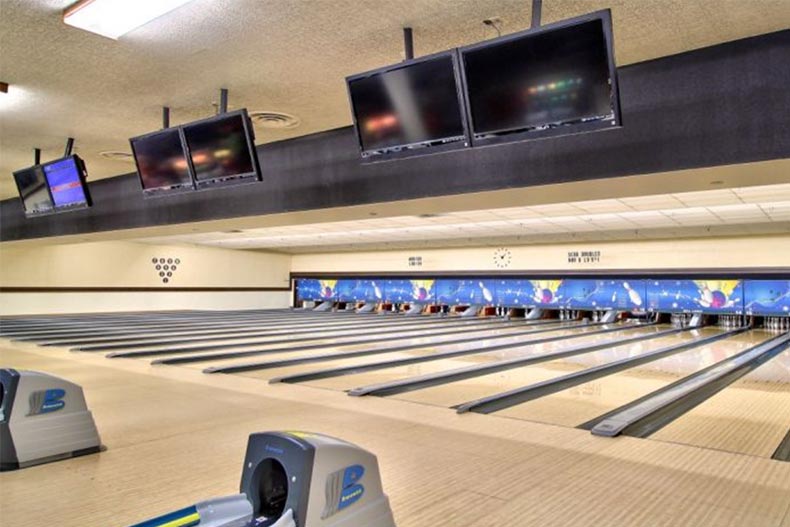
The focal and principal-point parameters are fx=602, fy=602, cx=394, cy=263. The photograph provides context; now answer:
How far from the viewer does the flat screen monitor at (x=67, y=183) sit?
5461 millimetres

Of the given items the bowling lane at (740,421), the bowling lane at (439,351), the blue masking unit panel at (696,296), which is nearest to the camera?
the bowling lane at (740,421)

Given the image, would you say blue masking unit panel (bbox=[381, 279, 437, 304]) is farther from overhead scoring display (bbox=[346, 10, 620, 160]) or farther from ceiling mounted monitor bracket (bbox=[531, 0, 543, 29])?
ceiling mounted monitor bracket (bbox=[531, 0, 543, 29])

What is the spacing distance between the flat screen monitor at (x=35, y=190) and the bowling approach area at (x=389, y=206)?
3 centimetres

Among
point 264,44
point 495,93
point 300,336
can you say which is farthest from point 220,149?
point 300,336

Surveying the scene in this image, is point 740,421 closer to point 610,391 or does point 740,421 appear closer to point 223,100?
point 610,391

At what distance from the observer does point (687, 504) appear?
1.98 m

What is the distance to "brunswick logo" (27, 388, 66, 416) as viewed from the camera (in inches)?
91.7

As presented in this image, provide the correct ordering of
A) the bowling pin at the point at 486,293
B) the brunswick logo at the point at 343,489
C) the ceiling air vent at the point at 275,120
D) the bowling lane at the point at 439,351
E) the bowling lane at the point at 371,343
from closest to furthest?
the brunswick logo at the point at 343,489, the ceiling air vent at the point at 275,120, the bowling lane at the point at 439,351, the bowling lane at the point at 371,343, the bowling pin at the point at 486,293

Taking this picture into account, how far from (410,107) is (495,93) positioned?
517 millimetres

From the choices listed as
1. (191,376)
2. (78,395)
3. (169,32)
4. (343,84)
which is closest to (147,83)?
(169,32)

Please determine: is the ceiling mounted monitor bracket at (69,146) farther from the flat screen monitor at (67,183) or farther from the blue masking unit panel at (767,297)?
the blue masking unit panel at (767,297)

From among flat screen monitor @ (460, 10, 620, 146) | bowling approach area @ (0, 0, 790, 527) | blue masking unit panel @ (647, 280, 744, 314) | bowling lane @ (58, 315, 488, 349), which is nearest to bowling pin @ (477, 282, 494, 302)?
bowling lane @ (58, 315, 488, 349)

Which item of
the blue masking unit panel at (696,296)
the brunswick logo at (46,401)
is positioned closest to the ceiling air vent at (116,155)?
the brunswick logo at (46,401)

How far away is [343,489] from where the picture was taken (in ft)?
4.75
